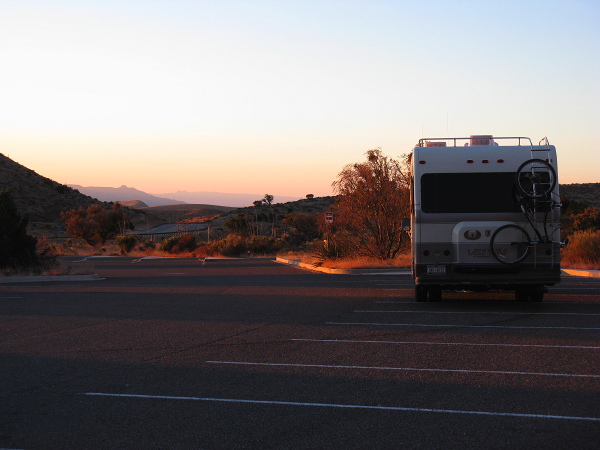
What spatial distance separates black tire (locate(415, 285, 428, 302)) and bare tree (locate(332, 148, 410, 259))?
14503mm

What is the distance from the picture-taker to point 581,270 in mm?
24906

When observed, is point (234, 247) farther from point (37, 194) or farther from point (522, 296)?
point (37, 194)

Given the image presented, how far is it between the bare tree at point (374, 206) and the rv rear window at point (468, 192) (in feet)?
51.1

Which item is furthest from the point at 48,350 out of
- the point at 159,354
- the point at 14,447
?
the point at 14,447

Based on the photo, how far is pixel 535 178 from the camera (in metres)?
14.8

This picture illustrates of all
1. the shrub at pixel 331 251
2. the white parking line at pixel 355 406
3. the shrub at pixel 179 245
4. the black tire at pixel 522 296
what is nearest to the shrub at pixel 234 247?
the shrub at pixel 179 245

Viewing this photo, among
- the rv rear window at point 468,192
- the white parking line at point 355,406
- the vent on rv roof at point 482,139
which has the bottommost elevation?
the white parking line at point 355,406

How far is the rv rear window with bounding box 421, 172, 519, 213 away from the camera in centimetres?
1522

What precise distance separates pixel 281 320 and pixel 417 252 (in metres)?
3.42

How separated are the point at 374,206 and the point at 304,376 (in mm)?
23363

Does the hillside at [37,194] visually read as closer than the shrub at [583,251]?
No

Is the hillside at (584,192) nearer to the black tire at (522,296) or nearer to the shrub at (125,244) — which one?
the shrub at (125,244)

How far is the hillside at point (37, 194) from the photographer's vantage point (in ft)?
297

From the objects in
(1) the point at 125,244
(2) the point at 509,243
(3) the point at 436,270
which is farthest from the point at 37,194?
(2) the point at 509,243
